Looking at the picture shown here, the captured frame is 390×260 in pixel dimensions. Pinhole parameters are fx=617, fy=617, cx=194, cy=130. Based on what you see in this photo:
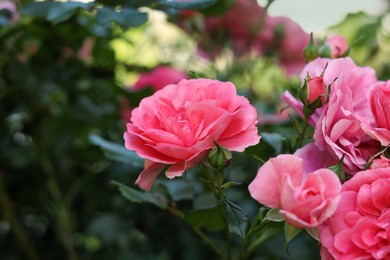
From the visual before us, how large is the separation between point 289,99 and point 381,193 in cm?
11

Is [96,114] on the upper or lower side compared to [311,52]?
lower

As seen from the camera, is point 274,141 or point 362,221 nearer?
point 362,221

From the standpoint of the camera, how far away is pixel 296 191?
1.15 feet

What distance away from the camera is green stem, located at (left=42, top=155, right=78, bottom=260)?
846 mm

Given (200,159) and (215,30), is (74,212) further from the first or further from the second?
(200,159)

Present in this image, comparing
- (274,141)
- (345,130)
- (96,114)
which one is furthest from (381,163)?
(96,114)

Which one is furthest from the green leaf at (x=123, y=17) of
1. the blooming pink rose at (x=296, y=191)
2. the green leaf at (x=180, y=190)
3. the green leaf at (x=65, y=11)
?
the blooming pink rose at (x=296, y=191)

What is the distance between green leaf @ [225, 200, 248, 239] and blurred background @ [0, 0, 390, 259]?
0.21 meters

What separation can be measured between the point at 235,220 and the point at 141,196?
0.12 m

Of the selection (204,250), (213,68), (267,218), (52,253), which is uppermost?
(267,218)

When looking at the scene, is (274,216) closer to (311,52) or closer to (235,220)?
(235,220)

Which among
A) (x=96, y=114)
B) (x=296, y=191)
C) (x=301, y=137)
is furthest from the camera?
(x=96, y=114)

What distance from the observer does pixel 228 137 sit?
0.42 m

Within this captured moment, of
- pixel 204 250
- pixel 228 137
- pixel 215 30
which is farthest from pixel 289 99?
pixel 215 30
